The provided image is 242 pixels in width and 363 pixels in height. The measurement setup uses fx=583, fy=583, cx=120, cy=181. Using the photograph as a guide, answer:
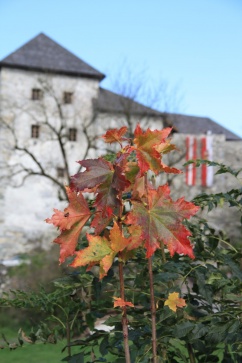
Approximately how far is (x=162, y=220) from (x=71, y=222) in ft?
0.80

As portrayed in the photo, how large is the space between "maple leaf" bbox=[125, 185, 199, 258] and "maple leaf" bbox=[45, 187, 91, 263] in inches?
5.4

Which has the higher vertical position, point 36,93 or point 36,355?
point 36,93

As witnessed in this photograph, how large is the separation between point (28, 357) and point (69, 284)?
486 centimetres

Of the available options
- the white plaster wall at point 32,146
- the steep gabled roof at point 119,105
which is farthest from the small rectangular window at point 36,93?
the steep gabled roof at point 119,105

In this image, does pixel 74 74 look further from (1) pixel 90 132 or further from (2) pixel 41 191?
(2) pixel 41 191

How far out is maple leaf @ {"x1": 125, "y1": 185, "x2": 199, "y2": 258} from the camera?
145 centimetres

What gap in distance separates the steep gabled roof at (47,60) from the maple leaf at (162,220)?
31.2m

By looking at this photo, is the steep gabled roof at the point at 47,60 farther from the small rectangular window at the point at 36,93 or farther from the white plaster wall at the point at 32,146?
the small rectangular window at the point at 36,93

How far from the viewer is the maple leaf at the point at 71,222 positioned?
1527mm

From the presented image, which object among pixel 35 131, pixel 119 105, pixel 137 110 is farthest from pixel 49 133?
pixel 137 110

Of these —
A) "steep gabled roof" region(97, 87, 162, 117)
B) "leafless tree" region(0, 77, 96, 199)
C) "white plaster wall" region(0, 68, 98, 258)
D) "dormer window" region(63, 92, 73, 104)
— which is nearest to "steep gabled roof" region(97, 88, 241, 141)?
"steep gabled roof" region(97, 87, 162, 117)

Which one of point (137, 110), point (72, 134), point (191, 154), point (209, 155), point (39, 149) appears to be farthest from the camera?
point (209, 155)

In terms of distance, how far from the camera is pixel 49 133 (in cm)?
3008

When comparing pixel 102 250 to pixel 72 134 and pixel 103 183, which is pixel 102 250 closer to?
pixel 103 183
